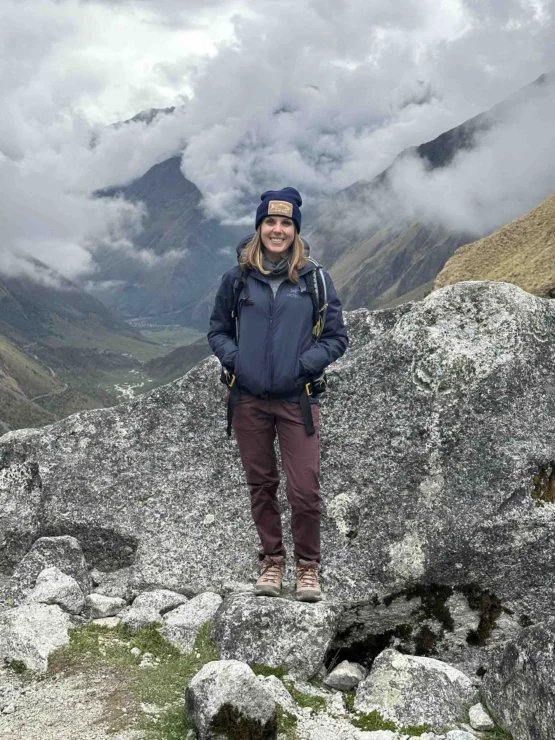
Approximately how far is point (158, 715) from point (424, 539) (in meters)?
5.79

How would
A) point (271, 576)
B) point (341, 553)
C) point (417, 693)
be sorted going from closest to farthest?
point (417, 693) → point (271, 576) → point (341, 553)

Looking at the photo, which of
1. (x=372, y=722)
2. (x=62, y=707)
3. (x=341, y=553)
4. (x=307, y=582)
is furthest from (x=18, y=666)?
(x=341, y=553)

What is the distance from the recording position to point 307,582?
10.6m

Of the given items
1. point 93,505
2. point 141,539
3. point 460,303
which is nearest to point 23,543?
point 93,505

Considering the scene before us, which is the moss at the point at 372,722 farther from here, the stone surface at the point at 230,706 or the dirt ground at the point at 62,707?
the dirt ground at the point at 62,707

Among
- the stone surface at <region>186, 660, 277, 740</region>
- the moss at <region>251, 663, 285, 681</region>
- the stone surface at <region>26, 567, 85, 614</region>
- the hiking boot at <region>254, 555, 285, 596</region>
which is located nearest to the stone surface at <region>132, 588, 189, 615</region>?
the stone surface at <region>26, 567, 85, 614</region>

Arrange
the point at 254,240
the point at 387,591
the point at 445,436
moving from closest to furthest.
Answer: the point at 254,240
the point at 387,591
the point at 445,436

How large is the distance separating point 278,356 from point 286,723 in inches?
204

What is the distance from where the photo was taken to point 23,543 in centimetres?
1327

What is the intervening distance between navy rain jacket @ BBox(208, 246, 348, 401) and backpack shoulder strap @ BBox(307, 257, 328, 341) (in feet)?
0.27

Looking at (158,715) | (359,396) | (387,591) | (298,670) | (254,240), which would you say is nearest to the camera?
(158,715)

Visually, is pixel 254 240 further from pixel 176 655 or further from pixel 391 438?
pixel 176 655

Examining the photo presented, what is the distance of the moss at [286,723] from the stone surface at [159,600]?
145 inches

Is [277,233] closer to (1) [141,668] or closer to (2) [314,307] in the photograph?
(2) [314,307]
